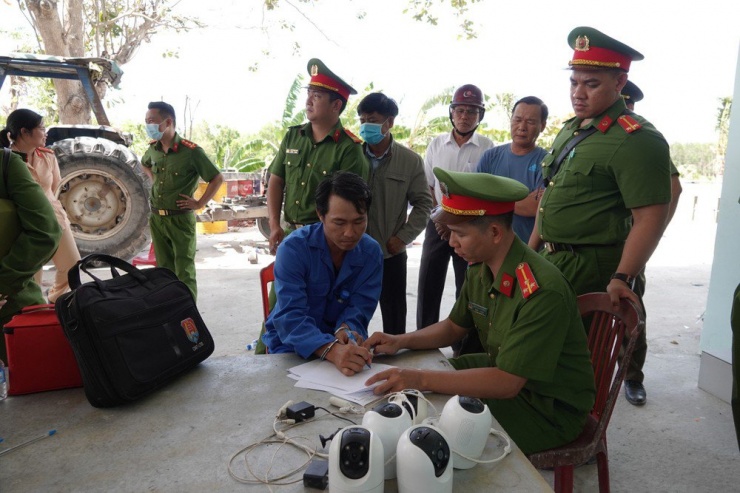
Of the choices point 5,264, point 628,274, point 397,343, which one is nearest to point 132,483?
point 397,343

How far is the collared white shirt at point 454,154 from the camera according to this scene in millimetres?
3572

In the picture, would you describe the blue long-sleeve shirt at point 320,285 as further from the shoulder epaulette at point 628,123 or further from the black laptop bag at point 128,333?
the shoulder epaulette at point 628,123

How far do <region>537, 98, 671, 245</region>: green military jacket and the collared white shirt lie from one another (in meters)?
1.24

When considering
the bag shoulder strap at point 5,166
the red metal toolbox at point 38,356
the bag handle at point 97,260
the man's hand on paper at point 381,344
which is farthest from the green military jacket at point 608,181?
the bag shoulder strap at point 5,166

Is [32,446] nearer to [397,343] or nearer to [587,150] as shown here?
[397,343]

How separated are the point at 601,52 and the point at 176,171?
3262 millimetres

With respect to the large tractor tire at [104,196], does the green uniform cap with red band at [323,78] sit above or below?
above

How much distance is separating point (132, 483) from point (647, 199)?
6.35 ft

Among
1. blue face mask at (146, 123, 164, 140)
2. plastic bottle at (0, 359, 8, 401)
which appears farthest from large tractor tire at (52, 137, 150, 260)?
plastic bottle at (0, 359, 8, 401)

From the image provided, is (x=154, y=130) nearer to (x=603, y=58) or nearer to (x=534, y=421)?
(x=603, y=58)

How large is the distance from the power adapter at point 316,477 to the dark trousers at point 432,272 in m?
2.46

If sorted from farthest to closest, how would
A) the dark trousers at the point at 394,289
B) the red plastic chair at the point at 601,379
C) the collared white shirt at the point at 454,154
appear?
1. the collared white shirt at the point at 454,154
2. the dark trousers at the point at 394,289
3. the red plastic chair at the point at 601,379

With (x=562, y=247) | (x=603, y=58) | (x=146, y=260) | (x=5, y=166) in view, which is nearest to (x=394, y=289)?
(x=562, y=247)

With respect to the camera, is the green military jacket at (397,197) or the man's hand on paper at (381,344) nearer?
the man's hand on paper at (381,344)
